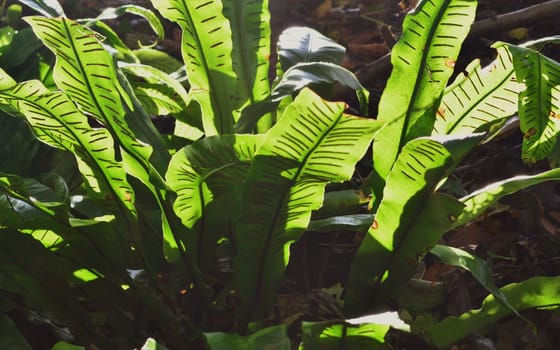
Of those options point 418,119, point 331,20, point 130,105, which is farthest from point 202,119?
point 331,20

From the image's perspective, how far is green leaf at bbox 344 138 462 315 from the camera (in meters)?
1.11

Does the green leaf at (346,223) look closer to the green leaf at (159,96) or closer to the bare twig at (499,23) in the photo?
the green leaf at (159,96)

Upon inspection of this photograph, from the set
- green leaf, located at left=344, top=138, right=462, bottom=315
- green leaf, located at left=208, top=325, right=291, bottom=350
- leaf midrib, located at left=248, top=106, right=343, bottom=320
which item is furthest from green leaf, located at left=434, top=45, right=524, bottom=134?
green leaf, located at left=208, top=325, right=291, bottom=350

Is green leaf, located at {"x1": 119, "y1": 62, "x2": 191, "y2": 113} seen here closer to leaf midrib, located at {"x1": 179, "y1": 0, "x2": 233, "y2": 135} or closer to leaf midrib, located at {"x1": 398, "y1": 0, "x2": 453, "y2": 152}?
leaf midrib, located at {"x1": 179, "y1": 0, "x2": 233, "y2": 135}

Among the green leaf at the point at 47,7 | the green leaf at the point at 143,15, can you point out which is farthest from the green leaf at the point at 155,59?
the green leaf at the point at 47,7

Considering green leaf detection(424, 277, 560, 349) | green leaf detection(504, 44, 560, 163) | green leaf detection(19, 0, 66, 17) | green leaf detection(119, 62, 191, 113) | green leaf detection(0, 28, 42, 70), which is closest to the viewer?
green leaf detection(504, 44, 560, 163)

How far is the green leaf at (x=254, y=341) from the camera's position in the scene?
108cm

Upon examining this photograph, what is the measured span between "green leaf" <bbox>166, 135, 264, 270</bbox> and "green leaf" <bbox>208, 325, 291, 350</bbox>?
25cm

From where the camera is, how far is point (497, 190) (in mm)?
1235

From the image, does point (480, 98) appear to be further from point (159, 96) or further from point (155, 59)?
point (155, 59)

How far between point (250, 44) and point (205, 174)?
1.30ft

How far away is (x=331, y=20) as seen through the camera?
8.05 feet

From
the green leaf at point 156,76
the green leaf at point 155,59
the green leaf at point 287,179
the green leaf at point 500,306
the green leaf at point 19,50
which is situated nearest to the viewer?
the green leaf at point 287,179

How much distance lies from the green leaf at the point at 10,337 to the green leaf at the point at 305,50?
69 centimetres
